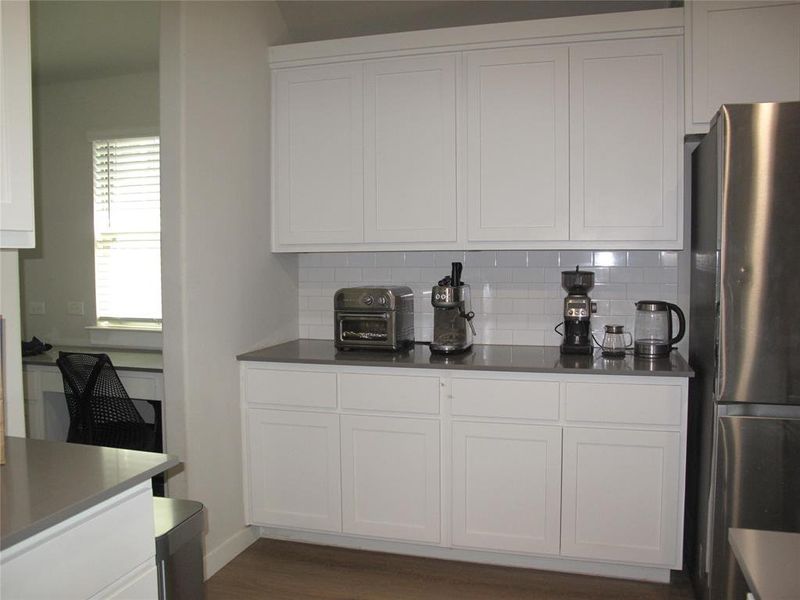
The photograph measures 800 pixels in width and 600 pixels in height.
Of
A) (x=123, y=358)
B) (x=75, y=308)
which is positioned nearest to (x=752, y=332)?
(x=123, y=358)

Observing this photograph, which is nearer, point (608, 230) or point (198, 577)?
point (198, 577)

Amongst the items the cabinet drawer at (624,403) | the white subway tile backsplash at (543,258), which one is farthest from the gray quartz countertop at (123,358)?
the cabinet drawer at (624,403)

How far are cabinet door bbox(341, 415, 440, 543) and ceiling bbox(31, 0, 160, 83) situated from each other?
247 cm

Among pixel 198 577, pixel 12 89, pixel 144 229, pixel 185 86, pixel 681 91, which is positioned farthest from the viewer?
pixel 144 229

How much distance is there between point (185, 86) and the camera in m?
2.51

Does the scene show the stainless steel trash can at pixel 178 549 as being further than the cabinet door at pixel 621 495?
No

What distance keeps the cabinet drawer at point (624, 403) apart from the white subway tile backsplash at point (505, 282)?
633 mm

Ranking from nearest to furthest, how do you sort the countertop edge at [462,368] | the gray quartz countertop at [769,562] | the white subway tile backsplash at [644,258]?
1. the gray quartz countertop at [769,562]
2. the countertop edge at [462,368]
3. the white subway tile backsplash at [644,258]

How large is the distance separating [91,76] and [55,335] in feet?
5.83

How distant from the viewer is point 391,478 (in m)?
2.79

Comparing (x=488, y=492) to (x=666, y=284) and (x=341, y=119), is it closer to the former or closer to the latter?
(x=666, y=284)

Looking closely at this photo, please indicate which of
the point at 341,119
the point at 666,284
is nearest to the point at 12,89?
the point at 341,119

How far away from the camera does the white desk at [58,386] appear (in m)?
3.41

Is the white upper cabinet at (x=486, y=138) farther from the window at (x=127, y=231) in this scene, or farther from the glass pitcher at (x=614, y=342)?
the window at (x=127, y=231)
